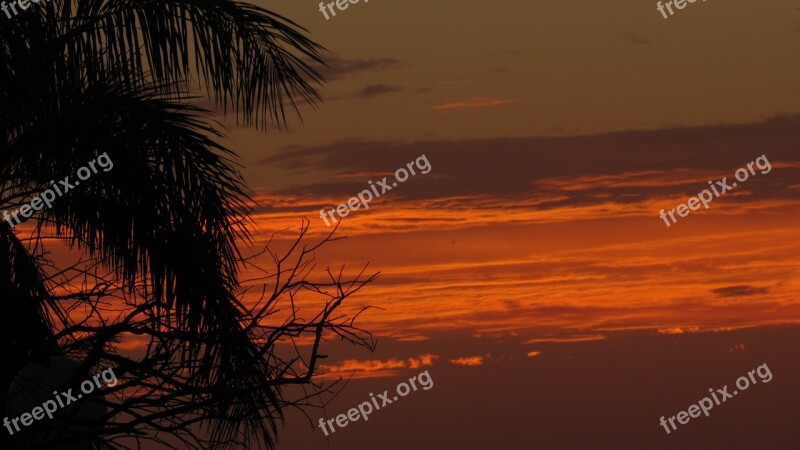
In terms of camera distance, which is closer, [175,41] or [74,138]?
[74,138]

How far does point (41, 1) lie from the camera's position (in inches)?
317

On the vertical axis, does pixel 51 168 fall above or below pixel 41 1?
below

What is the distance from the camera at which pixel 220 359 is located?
7.63 m

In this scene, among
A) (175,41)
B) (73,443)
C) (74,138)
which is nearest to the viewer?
(73,443)

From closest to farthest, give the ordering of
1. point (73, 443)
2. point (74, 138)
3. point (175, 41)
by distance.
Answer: point (73, 443)
point (74, 138)
point (175, 41)

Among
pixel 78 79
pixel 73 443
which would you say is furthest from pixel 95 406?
pixel 78 79

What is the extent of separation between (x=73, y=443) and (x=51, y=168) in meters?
2.51

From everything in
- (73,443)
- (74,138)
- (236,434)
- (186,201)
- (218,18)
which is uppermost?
(218,18)

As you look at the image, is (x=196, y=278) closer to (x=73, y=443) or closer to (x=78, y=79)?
(x=78, y=79)

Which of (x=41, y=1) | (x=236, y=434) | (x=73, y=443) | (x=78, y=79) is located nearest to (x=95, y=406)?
(x=73, y=443)

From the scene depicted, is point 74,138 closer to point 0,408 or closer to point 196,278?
point 196,278

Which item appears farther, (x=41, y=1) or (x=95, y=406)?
(x=41, y=1)

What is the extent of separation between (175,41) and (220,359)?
208 cm

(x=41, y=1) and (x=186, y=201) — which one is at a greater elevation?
(x=41, y=1)
